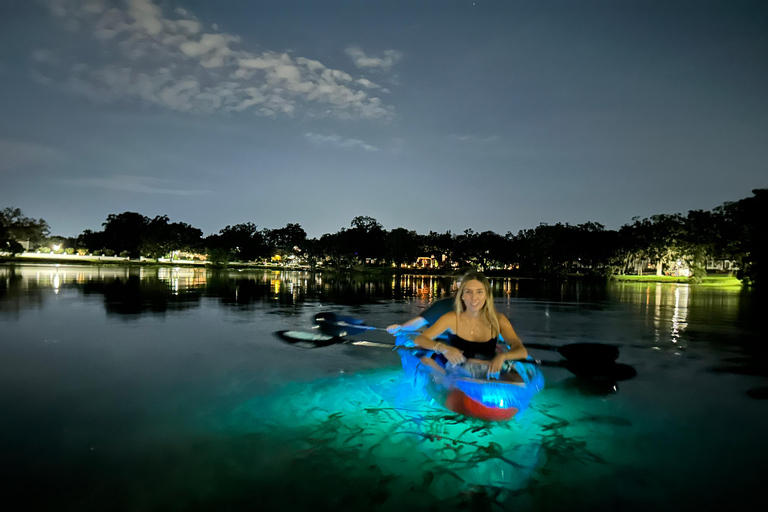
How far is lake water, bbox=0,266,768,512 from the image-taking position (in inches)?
167

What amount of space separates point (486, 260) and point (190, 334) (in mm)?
88749

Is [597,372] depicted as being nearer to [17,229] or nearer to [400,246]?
[400,246]

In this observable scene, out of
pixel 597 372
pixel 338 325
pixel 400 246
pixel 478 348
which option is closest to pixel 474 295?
pixel 478 348

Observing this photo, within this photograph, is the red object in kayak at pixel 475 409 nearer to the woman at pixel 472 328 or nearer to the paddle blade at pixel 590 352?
the woman at pixel 472 328

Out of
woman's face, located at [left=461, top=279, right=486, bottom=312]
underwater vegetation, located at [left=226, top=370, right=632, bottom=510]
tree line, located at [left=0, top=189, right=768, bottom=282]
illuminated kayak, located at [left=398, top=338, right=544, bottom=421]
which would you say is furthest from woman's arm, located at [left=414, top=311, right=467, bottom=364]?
tree line, located at [left=0, top=189, right=768, bottom=282]

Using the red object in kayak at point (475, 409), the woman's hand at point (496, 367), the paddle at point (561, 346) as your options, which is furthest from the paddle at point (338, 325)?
the woman's hand at point (496, 367)

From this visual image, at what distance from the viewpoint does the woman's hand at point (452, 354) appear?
5933 millimetres

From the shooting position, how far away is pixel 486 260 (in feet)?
318

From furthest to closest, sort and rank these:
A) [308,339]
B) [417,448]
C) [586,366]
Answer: [308,339] → [586,366] → [417,448]

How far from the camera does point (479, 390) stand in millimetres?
5273

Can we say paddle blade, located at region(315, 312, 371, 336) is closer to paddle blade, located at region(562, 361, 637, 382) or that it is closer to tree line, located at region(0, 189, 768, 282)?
paddle blade, located at region(562, 361, 637, 382)

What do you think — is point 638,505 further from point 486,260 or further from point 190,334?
point 486,260

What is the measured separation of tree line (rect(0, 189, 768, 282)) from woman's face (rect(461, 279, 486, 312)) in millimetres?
37259

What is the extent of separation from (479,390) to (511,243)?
9358 centimetres
